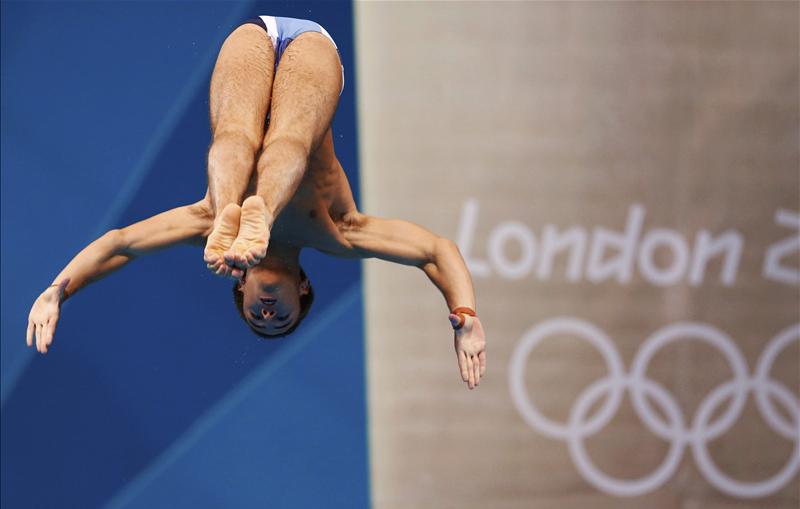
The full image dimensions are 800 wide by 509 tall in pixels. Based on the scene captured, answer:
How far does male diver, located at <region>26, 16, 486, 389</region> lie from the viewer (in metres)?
2.77

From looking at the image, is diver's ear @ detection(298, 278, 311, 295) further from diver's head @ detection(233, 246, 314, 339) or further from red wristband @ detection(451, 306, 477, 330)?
red wristband @ detection(451, 306, 477, 330)

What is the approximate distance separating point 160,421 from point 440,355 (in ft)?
3.86

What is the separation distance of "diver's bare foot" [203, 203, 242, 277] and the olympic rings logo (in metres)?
2.17

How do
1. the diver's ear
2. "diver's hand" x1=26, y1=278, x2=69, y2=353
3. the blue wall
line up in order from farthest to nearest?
the blue wall < the diver's ear < "diver's hand" x1=26, y1=278, x2=69, y2=353

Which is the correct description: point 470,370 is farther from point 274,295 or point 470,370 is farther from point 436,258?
point 274,295

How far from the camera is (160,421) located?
13.8ft

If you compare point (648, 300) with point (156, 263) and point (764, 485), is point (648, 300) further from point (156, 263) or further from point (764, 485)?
point (156, 263)

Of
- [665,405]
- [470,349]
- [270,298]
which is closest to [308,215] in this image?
[270,298]

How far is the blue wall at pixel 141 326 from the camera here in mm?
4211

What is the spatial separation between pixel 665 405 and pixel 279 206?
8.22 ft

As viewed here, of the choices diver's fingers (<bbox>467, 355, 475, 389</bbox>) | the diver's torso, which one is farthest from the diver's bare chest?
diver's fingers (<bbox>467, 355, 475, 389</bbox>)

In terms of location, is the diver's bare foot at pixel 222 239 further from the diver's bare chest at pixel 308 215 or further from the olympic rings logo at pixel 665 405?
the olympic rings logo at pixel 665 405

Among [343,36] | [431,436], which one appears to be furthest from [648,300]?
[343,36]

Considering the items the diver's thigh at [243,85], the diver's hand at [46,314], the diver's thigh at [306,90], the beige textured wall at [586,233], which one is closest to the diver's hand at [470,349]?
the diver's thigh at [306,90]
